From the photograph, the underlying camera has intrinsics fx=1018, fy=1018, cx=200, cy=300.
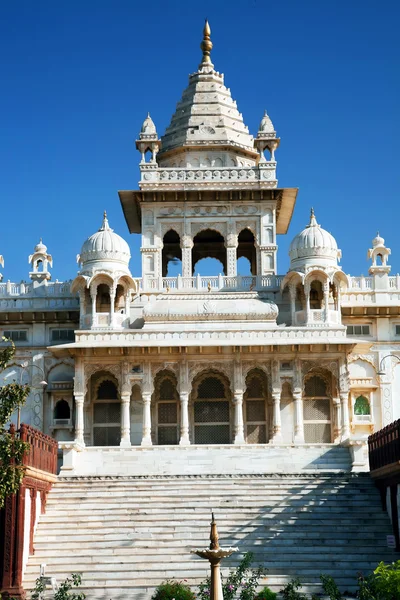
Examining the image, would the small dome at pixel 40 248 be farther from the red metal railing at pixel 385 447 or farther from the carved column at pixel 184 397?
the red metal railing at pixel 385 447

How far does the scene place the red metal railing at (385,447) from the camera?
28641 millimetres

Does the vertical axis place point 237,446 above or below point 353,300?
below

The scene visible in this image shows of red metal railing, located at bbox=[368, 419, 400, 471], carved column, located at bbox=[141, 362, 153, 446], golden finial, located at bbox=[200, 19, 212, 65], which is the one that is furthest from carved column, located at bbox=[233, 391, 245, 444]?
golden finial, located at bbox=[200, 19, 212, 65]

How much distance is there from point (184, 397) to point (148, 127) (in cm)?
1429

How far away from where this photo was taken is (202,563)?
26.9 m

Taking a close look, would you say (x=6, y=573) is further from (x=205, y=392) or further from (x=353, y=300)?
(x=353, y=300)

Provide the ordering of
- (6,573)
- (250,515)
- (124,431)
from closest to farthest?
(6,573)
(250,515)
(124,431)

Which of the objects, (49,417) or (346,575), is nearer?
(346,575)

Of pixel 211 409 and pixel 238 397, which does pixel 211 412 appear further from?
pixel 238 397

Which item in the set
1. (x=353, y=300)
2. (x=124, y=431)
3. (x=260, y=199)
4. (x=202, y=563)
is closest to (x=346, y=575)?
(x=202, y=563)

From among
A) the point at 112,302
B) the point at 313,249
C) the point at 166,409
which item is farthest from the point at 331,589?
the point at 313,249

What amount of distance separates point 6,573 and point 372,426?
2106cm

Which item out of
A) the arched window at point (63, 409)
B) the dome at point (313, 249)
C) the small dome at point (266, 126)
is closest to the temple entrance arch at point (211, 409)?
the dome at point (313, 249)

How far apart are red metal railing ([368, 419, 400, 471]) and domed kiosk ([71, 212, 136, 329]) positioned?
44.3ft
